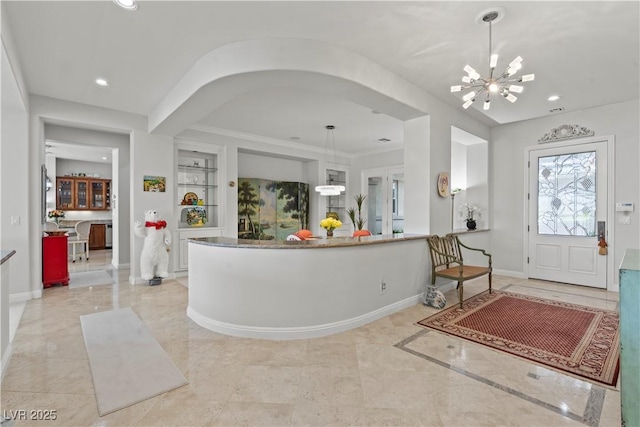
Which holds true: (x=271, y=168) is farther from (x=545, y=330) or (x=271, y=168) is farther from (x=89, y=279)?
(x=545, y=330)

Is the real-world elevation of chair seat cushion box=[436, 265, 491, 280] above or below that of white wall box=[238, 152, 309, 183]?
below

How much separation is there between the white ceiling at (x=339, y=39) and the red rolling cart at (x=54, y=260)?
6.86 feet

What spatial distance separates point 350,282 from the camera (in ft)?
10.3

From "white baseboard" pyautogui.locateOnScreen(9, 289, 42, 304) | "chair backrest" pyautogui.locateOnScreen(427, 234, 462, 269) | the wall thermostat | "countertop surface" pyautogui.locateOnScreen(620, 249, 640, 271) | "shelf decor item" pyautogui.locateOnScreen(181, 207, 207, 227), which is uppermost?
the wall thermostat

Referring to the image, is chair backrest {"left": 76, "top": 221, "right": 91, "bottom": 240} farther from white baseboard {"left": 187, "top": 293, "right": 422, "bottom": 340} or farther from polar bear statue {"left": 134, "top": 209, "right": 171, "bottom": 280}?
white baseboard {"left": 187, "top": 293, "right": 422, "bottom": 340}

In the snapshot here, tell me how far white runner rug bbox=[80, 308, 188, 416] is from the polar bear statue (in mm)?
1444

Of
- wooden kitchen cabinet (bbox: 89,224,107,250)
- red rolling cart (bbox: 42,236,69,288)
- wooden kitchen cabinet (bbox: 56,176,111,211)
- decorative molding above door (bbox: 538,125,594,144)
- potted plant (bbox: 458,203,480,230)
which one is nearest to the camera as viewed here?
red rolling cart (bbox: 42,236,69,288)

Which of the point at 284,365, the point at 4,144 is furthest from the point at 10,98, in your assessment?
the point at 284,365

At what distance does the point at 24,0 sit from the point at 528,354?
4896 millimetres

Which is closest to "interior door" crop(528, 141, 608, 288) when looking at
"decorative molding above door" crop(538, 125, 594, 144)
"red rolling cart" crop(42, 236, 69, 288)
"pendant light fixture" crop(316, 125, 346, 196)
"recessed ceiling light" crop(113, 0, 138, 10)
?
"decorative molding above door" crop(538, 125, 594, 144)

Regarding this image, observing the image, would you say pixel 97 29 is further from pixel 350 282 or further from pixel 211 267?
pixel 350 282

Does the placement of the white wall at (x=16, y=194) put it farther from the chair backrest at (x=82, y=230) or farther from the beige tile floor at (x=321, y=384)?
the chair backrest at (x=82, y=230)

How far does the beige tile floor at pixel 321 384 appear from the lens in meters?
1.81

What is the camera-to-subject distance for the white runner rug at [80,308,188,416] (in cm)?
202
